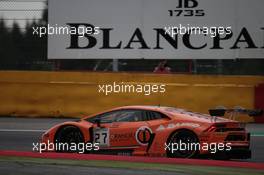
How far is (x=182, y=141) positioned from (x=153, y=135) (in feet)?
1.73

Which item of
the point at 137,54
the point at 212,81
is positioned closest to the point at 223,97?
the point at 212,81

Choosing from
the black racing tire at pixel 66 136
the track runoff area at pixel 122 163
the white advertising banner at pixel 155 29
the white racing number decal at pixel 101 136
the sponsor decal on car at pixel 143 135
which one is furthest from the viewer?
the white advertising banner at pixel 155 29

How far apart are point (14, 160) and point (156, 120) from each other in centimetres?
263

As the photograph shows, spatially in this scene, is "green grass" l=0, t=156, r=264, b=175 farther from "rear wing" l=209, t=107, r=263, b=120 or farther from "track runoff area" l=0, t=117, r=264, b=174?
"rear wing" l=209, t=107, r=263, b=120

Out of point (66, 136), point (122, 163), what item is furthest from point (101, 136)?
point (122, 163)

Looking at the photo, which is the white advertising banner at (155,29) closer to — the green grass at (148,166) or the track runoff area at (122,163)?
the track runoff area at (122,163)

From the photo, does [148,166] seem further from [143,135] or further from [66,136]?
[66,136]

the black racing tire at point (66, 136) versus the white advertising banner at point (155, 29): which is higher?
the white advertising banner at point (155, 29)

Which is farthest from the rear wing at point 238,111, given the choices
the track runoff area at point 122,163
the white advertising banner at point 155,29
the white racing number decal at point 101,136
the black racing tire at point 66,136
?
the white advertising banner at point 155,29

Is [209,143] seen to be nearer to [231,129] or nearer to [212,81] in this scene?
[231,129]

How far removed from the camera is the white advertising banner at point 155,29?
21.9 m

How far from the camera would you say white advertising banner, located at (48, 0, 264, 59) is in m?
21.9

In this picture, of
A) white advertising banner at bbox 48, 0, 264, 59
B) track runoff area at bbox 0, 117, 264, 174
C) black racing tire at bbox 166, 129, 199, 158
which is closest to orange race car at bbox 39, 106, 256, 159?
black racing tire at bbox 166, 129, 199, 158

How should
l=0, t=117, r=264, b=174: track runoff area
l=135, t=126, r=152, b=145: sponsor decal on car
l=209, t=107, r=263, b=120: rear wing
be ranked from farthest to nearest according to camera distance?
l=135, t=126, r=152, b=145: sponsor decal on car
l=209, t=107, r=263, b=120: rear wing
l=0, t=117, r=264, b=174: track runoff area
